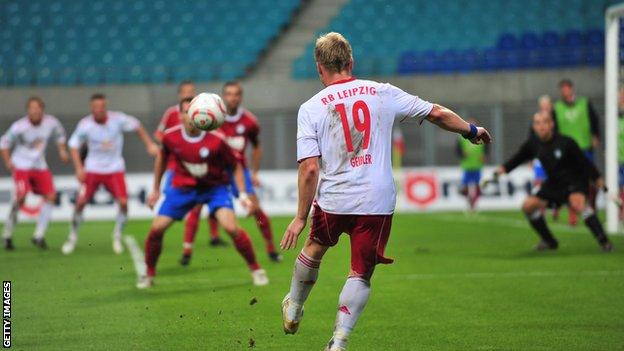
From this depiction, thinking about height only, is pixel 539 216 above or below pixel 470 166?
above

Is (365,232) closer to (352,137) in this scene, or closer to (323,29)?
(352,137)

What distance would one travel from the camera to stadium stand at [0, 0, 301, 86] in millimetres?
26953

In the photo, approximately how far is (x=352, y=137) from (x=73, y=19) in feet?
75.8

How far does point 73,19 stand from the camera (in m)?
28.2

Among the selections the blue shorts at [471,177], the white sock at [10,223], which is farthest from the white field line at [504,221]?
the white sock at [10,223]

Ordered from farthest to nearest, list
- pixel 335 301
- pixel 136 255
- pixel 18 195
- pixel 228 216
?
1. pixel 18 195
2. pixel 136 255
3. pixel 228 216
4. pixel 335 301

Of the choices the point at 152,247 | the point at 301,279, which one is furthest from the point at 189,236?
the point at 301,279

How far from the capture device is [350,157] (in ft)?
21.0

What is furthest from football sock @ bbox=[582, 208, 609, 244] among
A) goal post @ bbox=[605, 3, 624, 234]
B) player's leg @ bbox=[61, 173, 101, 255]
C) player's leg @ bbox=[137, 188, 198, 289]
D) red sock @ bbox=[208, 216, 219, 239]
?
player's leg @ bbox=[61, 173, 101, 255]

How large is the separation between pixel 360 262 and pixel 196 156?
15.0 ft

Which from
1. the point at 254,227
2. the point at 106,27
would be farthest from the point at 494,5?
the point at 254,227

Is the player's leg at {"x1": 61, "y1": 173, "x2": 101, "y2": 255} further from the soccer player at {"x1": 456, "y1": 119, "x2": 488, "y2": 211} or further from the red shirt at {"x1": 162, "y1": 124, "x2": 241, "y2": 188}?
the soccer player at {"x1": 456, "y1": 119, "x2": 488, "y2": 211}

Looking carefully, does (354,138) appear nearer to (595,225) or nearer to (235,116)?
(235,116)

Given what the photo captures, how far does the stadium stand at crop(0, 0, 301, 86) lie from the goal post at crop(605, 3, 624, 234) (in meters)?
12.0
